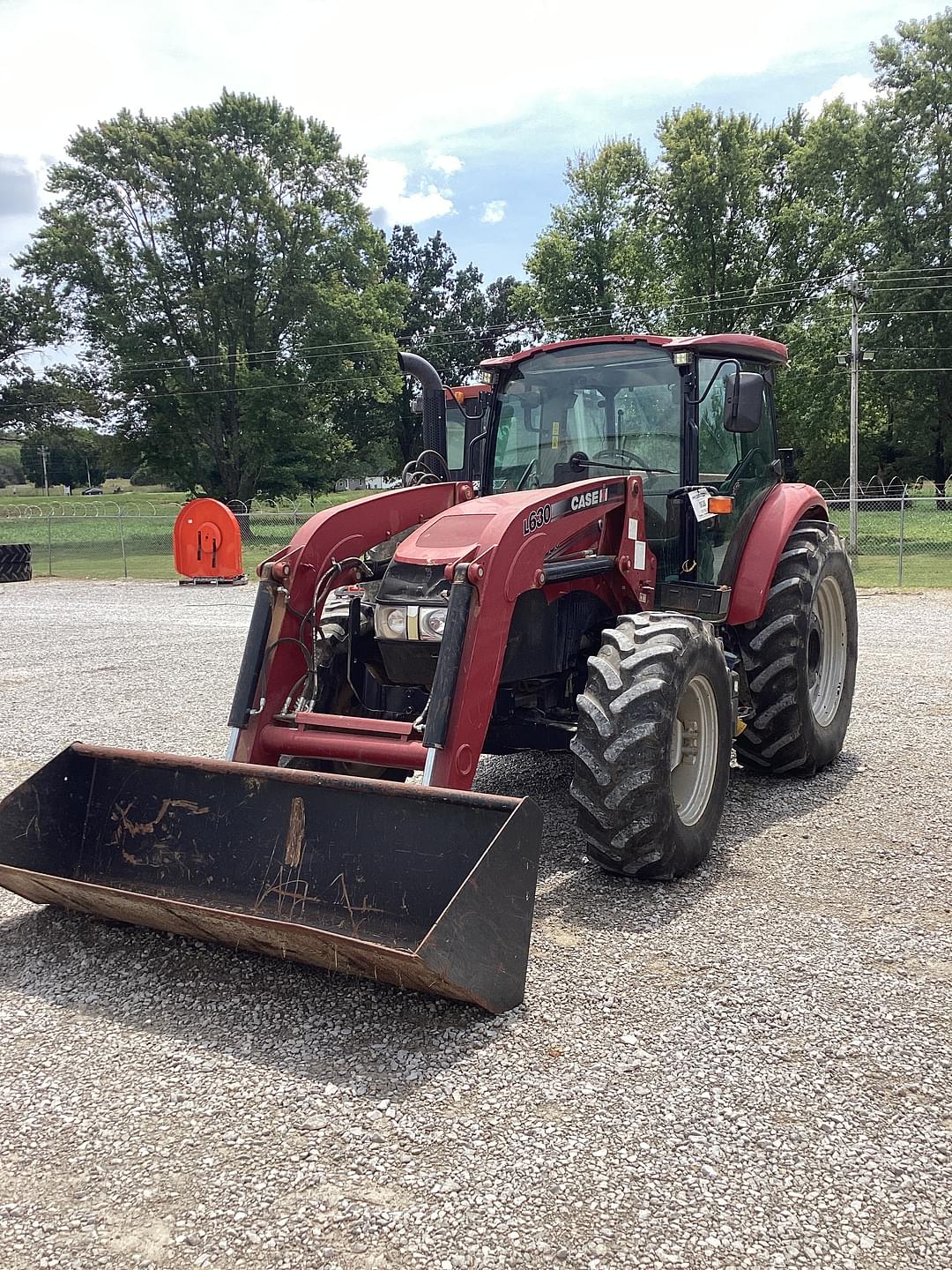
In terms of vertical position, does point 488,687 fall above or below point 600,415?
below

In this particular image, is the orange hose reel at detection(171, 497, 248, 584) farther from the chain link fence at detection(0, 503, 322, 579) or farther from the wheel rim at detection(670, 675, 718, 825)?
the wheel rim at detection(670, 675, 718, 825)

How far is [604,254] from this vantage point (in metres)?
43.6

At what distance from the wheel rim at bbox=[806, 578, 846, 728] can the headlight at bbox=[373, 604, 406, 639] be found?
324 centimetres

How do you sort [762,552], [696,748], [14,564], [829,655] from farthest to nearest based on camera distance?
[14,564]
[829,655]
[762,552]
[696,748]

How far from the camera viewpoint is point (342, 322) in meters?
40.2

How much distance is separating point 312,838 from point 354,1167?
56.2 inches

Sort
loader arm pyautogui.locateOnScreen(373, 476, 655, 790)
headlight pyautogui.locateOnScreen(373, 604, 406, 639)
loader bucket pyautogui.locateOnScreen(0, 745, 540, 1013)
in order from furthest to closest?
headlight pyautogui.locateOnScreen(373, 604, 406, 639) → loader arm pyautogui.locateOnScreen(373, 476, 655, 790) → loader bucket pyautogui.locateOnScreen(0, 745, 540, 1013)

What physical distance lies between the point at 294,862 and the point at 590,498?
2.26 metres

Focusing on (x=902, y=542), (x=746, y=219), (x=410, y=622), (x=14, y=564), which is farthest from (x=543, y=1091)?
(x=746, y=219)

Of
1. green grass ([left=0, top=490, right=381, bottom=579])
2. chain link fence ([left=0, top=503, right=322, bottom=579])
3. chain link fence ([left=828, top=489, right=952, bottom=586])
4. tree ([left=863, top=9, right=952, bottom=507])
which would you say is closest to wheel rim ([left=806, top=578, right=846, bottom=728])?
chain link fence ([left=828, top=489, right=952, bottom=586])

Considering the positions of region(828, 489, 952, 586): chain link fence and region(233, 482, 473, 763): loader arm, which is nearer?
region(233, 482, 473, 763): loader arm

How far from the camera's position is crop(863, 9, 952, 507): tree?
3684 cm

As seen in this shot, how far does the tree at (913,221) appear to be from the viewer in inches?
1451

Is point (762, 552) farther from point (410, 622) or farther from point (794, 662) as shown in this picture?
point (410, 622)
